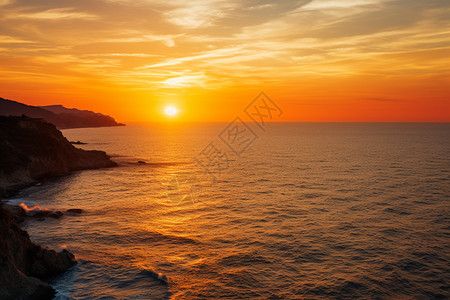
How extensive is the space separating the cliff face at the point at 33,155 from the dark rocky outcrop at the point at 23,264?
37.0 metres

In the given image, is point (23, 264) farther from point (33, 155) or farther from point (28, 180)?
point (33, 155)

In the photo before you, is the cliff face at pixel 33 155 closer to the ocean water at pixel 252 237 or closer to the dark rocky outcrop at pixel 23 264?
the ocean water at pixel 252 237

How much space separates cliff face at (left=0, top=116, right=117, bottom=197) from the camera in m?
63.4

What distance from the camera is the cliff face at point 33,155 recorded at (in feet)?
208

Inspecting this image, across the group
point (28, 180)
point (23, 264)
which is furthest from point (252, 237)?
point (28, 180)

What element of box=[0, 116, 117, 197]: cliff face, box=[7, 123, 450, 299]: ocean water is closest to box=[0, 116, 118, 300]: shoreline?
box=[0, 116, 117, 197]: cliff face

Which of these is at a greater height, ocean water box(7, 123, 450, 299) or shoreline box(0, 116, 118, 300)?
shoreline box(0, 116, 118, 300)

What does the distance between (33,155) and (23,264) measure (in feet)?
185

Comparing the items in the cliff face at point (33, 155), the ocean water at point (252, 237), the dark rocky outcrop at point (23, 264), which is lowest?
the ocean water at point (252, 237)

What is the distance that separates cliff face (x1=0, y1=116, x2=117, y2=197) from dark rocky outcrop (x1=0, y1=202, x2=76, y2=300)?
121 feet

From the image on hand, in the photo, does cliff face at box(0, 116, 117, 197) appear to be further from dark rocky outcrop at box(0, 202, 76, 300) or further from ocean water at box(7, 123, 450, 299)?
dark rocky outcrop at box(0, 202, 76, 300)

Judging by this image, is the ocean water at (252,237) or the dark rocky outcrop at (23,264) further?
the ocean water at (252,237)

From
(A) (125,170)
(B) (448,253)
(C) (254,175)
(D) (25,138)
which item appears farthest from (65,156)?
(B) (448,253)

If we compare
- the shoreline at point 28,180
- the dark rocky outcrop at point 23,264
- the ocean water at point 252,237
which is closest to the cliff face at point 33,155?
the shoreline at point 28,180
